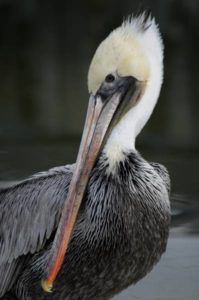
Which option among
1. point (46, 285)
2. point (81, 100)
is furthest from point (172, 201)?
point (81, 100)

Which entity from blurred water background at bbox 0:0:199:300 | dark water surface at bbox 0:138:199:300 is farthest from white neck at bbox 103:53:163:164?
dark water surface at bbox 0:138:199:300

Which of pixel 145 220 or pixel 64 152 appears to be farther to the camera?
pixel 64 152

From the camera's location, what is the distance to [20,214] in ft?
16.8

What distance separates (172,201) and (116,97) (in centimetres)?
298

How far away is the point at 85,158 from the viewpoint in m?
4.82

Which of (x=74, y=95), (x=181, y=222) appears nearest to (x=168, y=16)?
(x=74, y=95)

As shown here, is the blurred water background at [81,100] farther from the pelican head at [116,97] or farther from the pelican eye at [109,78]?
the pelican eye at [109,78]

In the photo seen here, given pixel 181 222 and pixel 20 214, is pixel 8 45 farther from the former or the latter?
pixel 20 214

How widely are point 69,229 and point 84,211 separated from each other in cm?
19

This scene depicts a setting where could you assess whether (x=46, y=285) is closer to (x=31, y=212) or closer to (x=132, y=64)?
(x=31, y=212)

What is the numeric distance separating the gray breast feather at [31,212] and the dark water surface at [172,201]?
35.1 inches

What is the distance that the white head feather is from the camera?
16.0 feet

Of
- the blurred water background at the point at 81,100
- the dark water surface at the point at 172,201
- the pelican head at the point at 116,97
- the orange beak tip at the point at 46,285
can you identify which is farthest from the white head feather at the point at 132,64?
the dark water surface at the point at 172,201

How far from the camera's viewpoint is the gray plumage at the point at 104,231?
4844 millimetres
